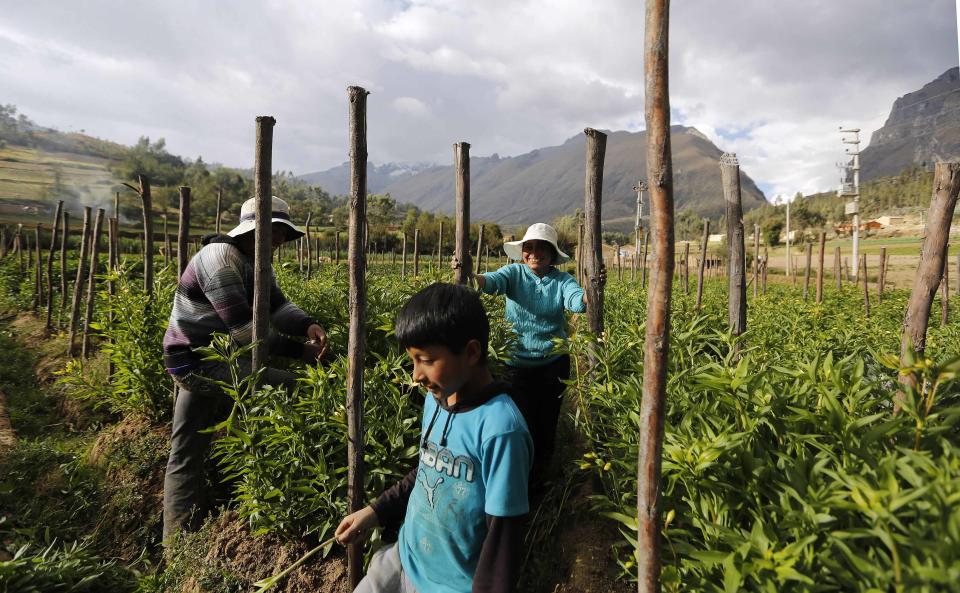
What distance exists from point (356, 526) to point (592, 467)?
1.52 meters

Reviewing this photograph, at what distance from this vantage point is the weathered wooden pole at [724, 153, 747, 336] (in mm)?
3488

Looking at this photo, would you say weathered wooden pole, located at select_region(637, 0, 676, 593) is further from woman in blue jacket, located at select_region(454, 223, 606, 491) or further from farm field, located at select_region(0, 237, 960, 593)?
woman in blue jacket, located at select_region(454, 223, 606, 491)

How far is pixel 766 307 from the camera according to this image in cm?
700

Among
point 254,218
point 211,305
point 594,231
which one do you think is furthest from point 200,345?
point 594,231

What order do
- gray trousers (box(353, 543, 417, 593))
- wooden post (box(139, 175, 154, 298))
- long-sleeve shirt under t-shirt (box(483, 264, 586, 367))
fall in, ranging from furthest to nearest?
A: wooden post (box(139, 175, 154, 298)), long-sleeve shirt under t-shirt (box(483, 264, 586, 367)), gray trousers (box(353, 543, 417, 593))

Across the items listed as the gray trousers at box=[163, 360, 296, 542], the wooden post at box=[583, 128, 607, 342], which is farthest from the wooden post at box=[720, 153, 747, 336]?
the gray trousers at box=[163, 360, 296, 542]

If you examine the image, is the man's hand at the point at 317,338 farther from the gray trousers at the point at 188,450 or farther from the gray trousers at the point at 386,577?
the gray trousers at the point at 386,577

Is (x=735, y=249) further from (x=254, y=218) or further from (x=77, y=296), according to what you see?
(x=77, y=296)

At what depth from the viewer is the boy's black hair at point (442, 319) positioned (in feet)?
5.17

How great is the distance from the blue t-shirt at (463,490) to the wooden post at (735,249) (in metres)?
2.39

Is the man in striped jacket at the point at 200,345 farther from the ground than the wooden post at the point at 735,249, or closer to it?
closer to it

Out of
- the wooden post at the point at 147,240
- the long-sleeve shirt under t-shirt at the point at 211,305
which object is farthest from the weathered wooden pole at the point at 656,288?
the wooden post at the point at 147,240

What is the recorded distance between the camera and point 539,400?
365cm

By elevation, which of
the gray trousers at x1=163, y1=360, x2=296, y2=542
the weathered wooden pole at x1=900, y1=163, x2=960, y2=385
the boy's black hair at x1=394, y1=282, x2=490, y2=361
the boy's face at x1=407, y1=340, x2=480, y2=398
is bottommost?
the gray trousers at x1=163, y1=360, x2=296, y2=542
